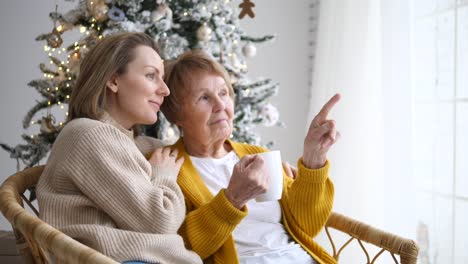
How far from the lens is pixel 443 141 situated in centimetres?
245

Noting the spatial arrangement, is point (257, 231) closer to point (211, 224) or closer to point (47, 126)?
point (211, 224)

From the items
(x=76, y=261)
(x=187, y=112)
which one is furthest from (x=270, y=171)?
(x=76, y=261)

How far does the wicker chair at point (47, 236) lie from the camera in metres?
1.05

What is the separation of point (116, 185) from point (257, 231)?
47 cm

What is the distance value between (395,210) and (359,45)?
91 centimetres

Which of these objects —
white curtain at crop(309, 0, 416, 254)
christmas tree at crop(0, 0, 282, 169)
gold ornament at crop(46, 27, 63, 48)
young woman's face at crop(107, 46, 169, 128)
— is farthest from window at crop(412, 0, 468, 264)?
gold ornament at crop(46, 27, 63, 48)

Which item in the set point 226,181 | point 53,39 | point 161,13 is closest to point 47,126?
point 53,39

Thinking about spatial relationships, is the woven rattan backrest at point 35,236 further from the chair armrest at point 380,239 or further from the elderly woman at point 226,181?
the chair armrest at point 380,239

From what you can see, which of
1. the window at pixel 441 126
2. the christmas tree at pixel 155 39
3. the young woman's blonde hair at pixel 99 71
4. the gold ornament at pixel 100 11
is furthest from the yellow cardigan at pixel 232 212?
the window at pixel 441 126

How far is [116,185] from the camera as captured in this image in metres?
1.29

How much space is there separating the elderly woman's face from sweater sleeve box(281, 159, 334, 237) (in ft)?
0.84

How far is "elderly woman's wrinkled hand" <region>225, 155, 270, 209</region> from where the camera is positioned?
1.32 m

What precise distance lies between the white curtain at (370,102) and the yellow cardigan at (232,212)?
1131 millimetres

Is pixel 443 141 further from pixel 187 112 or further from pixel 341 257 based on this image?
pixel 187 112
